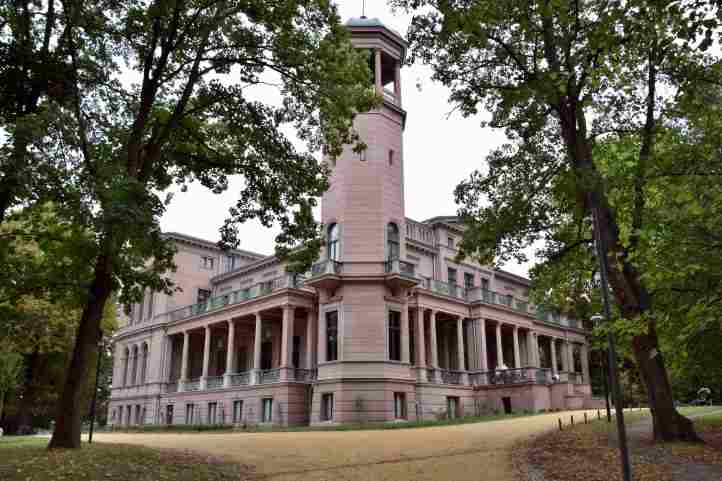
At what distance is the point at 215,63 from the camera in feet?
50.3

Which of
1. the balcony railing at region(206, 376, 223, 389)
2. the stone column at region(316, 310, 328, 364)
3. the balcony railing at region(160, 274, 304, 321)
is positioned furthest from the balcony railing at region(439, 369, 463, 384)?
the balcony railing at region(206, 376, 223, 389)

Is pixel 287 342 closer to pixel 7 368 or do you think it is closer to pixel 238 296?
pixel 238 296

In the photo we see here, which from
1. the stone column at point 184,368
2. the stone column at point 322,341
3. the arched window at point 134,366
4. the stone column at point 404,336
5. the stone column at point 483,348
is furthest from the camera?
the arched window at point 134,366

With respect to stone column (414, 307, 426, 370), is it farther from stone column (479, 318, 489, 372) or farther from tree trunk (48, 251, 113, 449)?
tree trunk (48, 251, 113, 449)

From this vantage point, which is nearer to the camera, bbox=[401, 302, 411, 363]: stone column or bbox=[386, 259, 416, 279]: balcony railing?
bbox=[386, 259, 416, 279]: balcony railing

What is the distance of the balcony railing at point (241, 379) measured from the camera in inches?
1438

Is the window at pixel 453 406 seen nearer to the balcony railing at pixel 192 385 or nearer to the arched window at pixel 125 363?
the balcony railing at pixel 192 385

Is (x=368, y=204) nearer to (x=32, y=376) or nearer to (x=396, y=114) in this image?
(x=396, y=114)

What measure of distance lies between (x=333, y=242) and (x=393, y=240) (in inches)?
136

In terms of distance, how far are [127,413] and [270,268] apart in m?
→ 18.2

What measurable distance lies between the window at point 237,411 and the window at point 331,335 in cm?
807

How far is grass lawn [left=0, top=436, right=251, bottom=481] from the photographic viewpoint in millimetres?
10273

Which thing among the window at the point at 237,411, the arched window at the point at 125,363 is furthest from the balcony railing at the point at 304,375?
the arched window at the point at 125,363

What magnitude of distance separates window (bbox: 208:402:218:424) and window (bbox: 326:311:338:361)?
11231 mm
